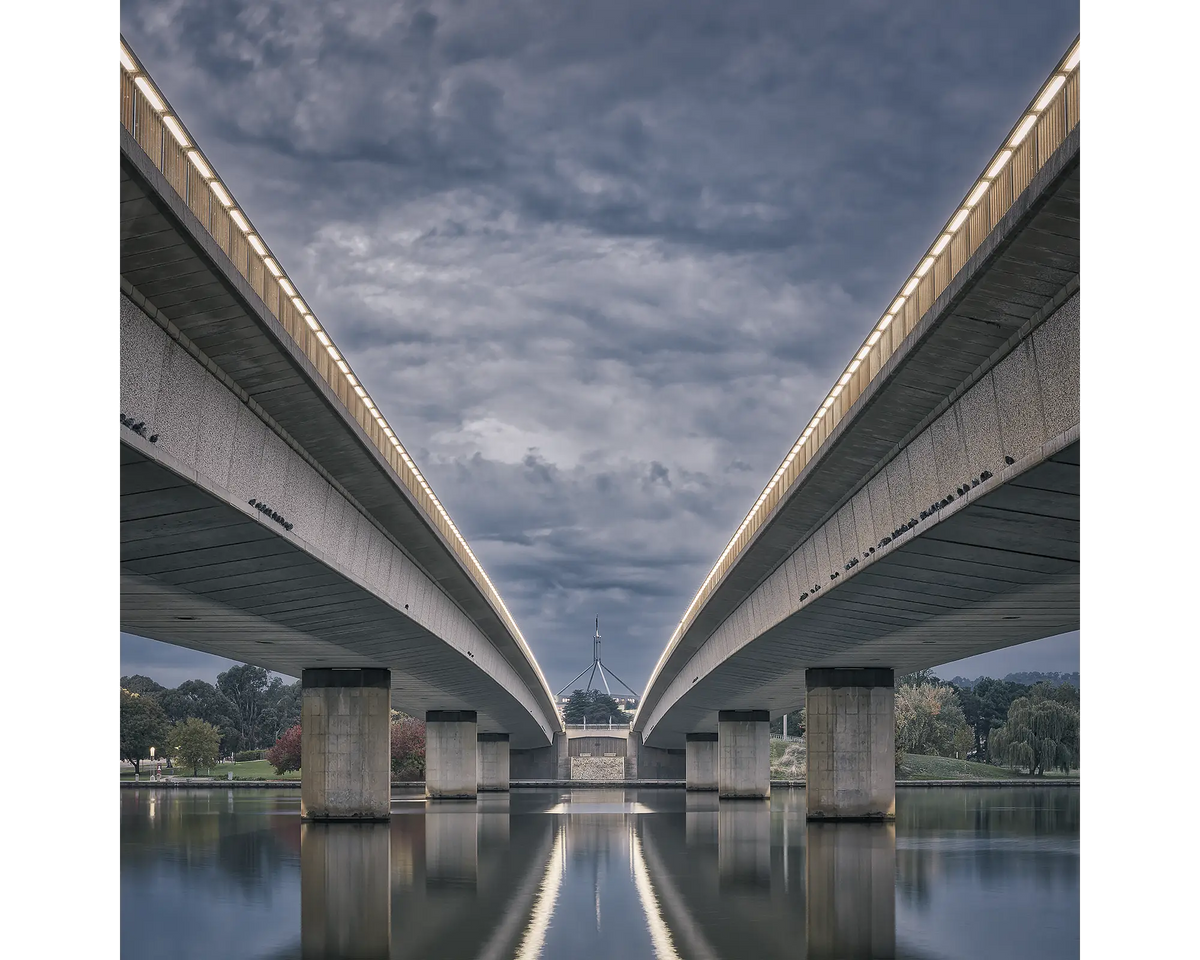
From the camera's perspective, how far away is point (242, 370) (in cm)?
2088

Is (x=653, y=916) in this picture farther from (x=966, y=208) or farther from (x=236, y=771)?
(x=236, y=771)

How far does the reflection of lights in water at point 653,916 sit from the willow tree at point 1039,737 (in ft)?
280

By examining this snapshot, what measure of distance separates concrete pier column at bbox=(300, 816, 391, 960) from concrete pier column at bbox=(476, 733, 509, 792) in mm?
59399

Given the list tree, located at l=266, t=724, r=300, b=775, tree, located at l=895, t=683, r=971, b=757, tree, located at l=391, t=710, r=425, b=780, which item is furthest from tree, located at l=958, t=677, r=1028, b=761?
tree, located at l=266, t=724, r=300, b=775

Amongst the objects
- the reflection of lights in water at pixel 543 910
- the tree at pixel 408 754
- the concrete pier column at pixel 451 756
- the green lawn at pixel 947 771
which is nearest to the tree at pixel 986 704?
the green lawn at pixel 947 771

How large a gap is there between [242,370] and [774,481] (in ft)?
56.3

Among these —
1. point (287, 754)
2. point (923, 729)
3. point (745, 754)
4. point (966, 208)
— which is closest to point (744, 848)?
point (966, 208)

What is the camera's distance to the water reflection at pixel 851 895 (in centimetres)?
2148

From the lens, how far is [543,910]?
1013 inches

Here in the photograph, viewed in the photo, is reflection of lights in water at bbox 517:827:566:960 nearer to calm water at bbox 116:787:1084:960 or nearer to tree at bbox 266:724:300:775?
calm water at bbox 116:787:1084:960
